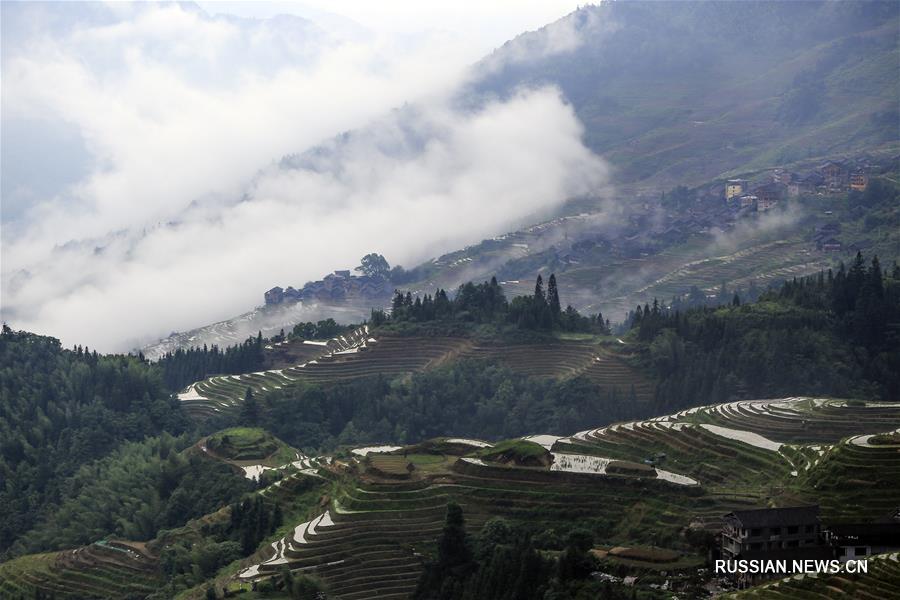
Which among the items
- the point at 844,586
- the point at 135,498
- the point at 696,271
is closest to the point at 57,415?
the point at 135,498

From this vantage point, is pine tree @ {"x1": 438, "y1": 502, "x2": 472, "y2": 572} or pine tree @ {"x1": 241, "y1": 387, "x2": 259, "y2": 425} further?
pine tree @ {"x1": 241, "y1": 387, "x2": 259, "y2": 425}

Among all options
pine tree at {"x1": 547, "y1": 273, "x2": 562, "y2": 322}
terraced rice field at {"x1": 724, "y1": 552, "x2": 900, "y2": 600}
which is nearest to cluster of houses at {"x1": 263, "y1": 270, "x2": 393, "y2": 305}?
pine tree at {"x1": 547, "y1": 273, "x2": 562, "y2": 322}

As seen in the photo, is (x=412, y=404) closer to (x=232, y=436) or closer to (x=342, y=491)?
(x=232, y=436)

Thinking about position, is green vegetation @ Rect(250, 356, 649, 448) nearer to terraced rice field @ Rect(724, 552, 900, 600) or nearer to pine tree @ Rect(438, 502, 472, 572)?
pine tree @ Rect(438, 502, 472, 572)

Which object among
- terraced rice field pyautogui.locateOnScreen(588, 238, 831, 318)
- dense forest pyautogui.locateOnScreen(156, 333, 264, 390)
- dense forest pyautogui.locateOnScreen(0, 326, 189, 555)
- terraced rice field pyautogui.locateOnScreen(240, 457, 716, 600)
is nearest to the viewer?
terraced rice field pyautogui.locateOnScreen(240, 457, 716, 600)

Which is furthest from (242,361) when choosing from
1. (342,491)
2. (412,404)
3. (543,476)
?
(543,476)

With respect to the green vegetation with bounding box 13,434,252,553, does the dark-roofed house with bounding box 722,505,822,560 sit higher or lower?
lower

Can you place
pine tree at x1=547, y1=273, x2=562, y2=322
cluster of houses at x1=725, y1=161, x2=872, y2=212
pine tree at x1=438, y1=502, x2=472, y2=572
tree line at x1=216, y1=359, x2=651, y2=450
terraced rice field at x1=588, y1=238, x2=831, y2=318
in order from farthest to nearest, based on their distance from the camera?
cluster of houses at x1=725, y1=161, x2=872, y2=212, terraced rice field at x1=588, y1=238, x2=831, y2=318, pine tree at x1=547, y1=273, x2=562, y2=322, tree line at x1=216, y1=359, x2=651, y2=450, pine tree at x1=438, y1=502, x2=472, y2=572

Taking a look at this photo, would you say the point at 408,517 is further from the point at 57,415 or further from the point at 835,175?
the point at 835,175
